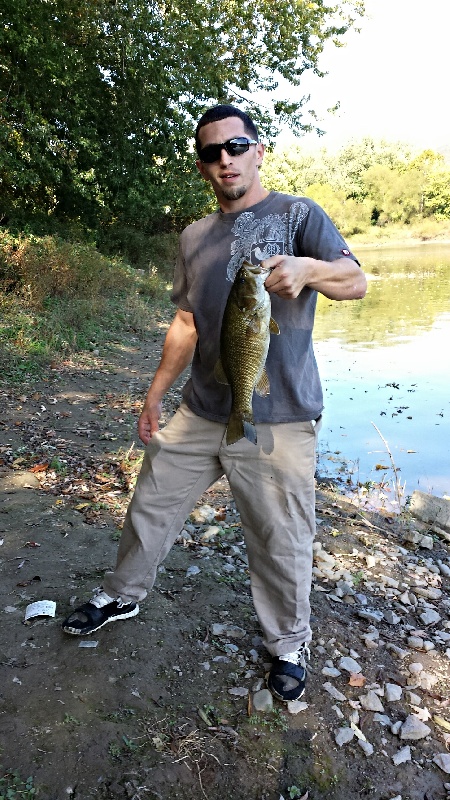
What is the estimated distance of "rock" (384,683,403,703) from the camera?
10.6 feet

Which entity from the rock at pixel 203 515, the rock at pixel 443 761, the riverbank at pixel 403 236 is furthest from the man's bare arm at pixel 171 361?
the riverbank at pixel 403 236

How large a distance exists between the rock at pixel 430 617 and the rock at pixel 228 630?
4.39ft

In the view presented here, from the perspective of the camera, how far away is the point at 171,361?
3.42m

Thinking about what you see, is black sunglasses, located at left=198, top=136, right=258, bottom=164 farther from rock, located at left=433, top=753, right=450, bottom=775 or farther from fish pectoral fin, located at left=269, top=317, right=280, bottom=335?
rock, located at left=433, top=753, right=450, bottom=775

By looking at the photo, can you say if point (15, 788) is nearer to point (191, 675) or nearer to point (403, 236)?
point (191, 675)

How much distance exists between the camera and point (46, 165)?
1480 centimetres

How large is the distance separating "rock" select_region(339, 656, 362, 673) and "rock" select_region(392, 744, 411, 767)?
0.50 metres

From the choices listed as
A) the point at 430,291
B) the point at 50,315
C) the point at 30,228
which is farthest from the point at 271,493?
the point at 430,291

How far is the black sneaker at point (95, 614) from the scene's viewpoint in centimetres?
333

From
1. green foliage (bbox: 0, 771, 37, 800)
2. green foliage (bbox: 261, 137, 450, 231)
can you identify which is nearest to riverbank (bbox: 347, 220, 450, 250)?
green foliage (bbox: 261, 137, 450, 231)

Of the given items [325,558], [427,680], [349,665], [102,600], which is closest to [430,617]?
[427,680]

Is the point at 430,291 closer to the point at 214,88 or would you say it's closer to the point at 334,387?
the point at 214,88

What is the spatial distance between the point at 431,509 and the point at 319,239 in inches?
173

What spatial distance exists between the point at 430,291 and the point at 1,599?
2393cm
